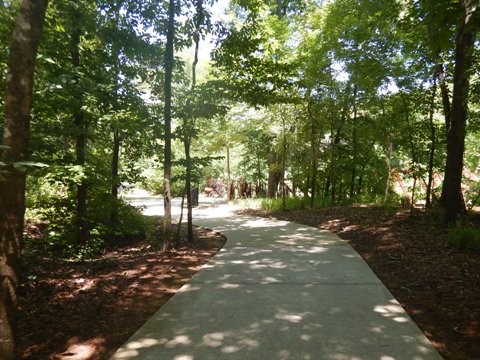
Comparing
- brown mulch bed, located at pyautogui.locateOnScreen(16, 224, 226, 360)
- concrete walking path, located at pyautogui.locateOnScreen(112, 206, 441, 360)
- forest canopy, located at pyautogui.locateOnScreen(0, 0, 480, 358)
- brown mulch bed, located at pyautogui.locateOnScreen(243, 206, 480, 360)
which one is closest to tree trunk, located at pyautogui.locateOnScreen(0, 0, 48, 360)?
forest canopy, located at pyautogui.locateOnScreen(0, 0, 480, 358)

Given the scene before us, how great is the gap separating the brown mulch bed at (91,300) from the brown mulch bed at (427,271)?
3153mm

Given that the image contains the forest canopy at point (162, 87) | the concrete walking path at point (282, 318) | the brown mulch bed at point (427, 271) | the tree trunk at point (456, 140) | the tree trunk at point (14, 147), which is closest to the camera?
the tree trunk at point (14, 147)

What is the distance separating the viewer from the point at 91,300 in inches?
159

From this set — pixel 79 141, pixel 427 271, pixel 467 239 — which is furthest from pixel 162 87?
pixel 467 239

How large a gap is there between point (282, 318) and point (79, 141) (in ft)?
19.3

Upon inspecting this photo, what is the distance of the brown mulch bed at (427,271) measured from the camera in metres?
3.14

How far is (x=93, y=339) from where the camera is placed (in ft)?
10.0

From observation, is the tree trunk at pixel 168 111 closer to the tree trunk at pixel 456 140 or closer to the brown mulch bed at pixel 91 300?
the brown mulch bed at pixel 91 300

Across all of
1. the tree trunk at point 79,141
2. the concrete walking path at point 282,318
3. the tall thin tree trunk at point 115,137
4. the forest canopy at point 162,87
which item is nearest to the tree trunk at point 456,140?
the forest canopy at point 162,87

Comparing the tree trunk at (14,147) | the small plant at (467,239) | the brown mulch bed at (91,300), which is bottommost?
the brown mulch bed at (91,300)

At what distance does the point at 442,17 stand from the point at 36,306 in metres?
5.31

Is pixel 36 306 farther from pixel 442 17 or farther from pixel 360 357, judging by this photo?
pixel 442 17

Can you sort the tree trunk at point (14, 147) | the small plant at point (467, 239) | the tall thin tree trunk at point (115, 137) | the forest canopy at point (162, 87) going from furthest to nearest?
the tall thin tree trunk at point (115, 137)
the forest canopy at point (162, 87)
the small plant at point (467, 239)
the tree trunk at point (14, 147)

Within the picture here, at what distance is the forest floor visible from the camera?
302cm
